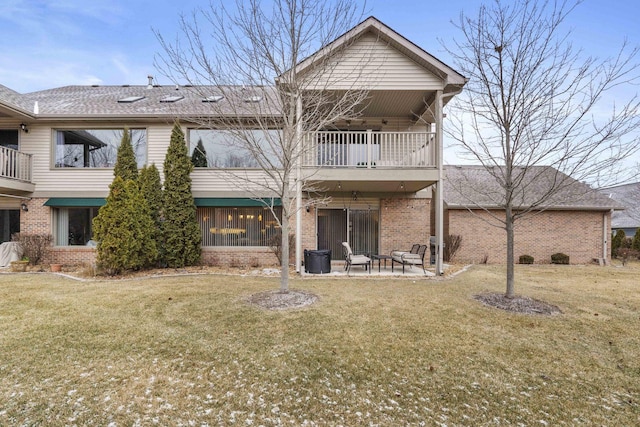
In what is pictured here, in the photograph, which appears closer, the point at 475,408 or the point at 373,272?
the point at 475,408

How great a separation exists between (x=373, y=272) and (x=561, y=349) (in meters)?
5.92

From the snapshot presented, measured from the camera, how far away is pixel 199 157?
38.9 feet

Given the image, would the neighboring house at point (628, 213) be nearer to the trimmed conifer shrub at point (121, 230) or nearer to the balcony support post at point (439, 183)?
the balcony support post at point (439, 183)

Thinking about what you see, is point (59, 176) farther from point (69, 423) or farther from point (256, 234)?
point (69, 423)

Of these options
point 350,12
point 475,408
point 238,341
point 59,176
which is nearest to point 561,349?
point 475,408

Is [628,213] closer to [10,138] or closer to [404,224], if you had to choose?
[404,224]

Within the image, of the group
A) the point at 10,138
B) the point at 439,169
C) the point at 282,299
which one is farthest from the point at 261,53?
the point at 10,138

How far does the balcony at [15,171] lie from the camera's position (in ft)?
33.7

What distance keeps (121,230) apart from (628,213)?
1337 inches

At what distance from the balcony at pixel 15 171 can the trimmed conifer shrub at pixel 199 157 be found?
597cm

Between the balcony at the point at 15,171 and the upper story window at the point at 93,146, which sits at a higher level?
the upper story window at the point at 93,146

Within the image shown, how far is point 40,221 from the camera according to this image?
37.1ft

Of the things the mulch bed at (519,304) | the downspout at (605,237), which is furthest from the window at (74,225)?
the downspout at (605,237)

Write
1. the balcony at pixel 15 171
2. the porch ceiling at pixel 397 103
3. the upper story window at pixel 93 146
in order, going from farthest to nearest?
the upper story window at pixel 93 146 < the balcony at pixel 15 171 < the porch ceiling at pixel 397 103
